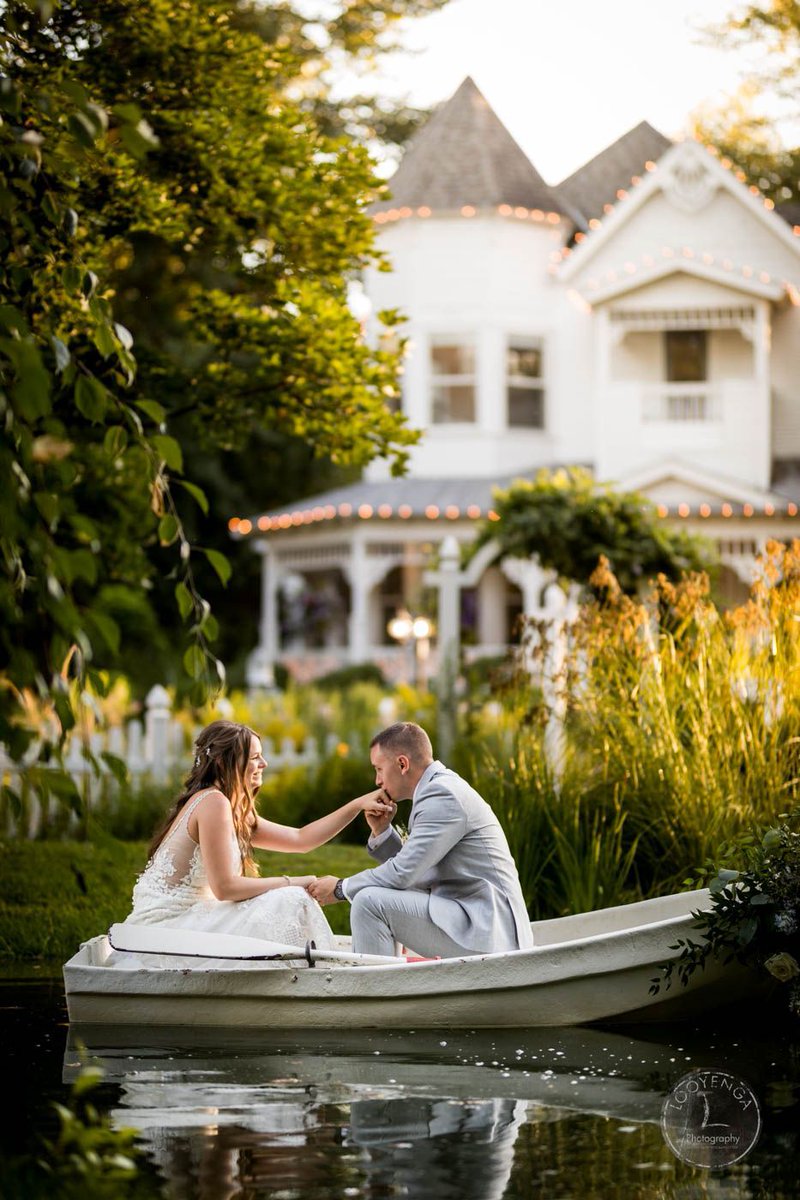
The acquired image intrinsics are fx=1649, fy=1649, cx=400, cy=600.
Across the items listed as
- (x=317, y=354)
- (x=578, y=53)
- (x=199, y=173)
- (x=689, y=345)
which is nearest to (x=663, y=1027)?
(x=317, y=354)

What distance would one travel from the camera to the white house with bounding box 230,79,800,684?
23.8 metres

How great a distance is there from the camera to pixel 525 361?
2545 centimetres

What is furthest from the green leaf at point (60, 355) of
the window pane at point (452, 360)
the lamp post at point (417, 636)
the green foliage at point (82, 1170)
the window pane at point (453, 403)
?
the window pane at point (452, 360)

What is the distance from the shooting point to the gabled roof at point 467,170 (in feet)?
81.2

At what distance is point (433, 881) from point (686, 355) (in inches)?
749

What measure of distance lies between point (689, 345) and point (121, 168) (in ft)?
54.5

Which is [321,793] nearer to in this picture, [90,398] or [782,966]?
[782,966]

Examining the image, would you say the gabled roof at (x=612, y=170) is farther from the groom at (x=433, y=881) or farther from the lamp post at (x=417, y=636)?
the groom at (x=433, y=881)

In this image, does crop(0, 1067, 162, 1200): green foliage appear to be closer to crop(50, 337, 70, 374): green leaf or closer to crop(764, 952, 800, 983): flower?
crop(50, 337, 70, 374): green leaf

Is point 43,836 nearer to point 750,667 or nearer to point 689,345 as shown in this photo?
point 750,667

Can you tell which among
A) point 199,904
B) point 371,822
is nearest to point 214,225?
point 371,822

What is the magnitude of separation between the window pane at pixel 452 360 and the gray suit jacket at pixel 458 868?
18539mm

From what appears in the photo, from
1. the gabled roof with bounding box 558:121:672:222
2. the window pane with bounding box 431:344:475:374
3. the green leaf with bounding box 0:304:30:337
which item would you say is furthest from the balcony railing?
the green leaf with bounding box 0:304:30:337

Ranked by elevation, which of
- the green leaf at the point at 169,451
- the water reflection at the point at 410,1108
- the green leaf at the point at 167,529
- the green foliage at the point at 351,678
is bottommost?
the water reflection at the point at 410,1108
